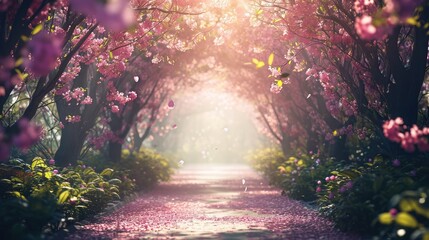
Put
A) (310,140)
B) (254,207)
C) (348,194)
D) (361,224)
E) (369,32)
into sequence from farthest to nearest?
(310,140)
(254,207)
(348,194)
(361,224)
(369,32)

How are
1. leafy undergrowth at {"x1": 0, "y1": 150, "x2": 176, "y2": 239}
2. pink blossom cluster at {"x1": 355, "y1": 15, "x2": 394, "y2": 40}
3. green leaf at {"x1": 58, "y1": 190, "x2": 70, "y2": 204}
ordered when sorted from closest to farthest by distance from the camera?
pink blossom cluster at {"x1": 355, "y1": 15, "x2": 394, "y2": 40} → leafy undergrowth at {"x1": 0, "y1": 150, "x2": 176, "y2": 239} → green leaf at {"x1": 58, "y1": 190, "x2": 70, "y2": 204}

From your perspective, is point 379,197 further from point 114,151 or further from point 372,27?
point 114,151

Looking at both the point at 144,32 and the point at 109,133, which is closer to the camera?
the point at 144,32

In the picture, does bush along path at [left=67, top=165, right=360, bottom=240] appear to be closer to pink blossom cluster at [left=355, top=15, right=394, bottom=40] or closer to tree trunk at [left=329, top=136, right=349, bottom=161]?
tree trunk at [left=329, top=136, right=349, bottom=161]

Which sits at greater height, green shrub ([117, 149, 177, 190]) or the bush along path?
green shrub ([117, 149, 177, 190])

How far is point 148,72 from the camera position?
24.4 meters

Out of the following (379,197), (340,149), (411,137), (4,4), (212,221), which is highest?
(4,4)

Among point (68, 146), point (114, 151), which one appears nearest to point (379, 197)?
point (68, 146)

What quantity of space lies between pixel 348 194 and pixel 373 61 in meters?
3.35

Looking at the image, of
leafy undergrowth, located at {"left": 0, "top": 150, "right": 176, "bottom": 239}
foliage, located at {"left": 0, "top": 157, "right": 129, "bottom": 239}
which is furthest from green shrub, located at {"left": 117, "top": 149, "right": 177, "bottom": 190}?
foliage, located at {"left": 0, "top": 157, "right": 129, "bottom": 239}

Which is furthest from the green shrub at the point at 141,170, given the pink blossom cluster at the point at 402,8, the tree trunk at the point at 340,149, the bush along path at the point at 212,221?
the pink blossom cluster at the point at 402,8

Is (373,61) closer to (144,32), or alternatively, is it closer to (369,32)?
(144,32)

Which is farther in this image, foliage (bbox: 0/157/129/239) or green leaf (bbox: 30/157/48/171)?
green leaf (bbox: 30/157/48/171)

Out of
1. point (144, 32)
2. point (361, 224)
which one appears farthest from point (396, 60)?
point (144, 32)
